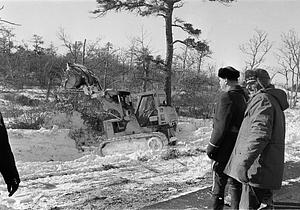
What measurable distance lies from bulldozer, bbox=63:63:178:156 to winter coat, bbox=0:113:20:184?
8.55 meters

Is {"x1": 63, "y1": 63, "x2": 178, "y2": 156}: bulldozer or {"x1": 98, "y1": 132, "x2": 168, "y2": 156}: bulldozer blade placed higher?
{"x1": 63, "y1": 63, "x2": 178, "y2": 156}: bulldozer

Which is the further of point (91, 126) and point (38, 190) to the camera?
point (91, 126)

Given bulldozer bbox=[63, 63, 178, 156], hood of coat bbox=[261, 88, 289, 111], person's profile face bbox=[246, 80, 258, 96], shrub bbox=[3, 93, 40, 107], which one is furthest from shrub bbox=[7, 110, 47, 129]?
hood of coat bbox=[261, 88, 289, 111]

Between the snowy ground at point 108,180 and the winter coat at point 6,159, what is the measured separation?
247cm

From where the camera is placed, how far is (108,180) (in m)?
7.36

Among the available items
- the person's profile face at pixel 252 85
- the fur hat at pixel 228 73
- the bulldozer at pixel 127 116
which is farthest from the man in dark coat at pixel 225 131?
the bulldozer at pixel 127 116

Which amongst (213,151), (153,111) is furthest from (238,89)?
(153,111)

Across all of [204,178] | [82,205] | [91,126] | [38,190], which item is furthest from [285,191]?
[91,126]

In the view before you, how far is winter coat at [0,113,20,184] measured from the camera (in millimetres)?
3158

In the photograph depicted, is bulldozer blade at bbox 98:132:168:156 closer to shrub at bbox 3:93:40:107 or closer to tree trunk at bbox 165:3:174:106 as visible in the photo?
tree trunk at bbox 165:3:174:106

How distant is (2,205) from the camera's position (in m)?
5.65

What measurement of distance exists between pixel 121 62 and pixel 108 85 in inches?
299

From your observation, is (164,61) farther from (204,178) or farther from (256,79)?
(256,79)

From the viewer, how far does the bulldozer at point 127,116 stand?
39.1 feet
